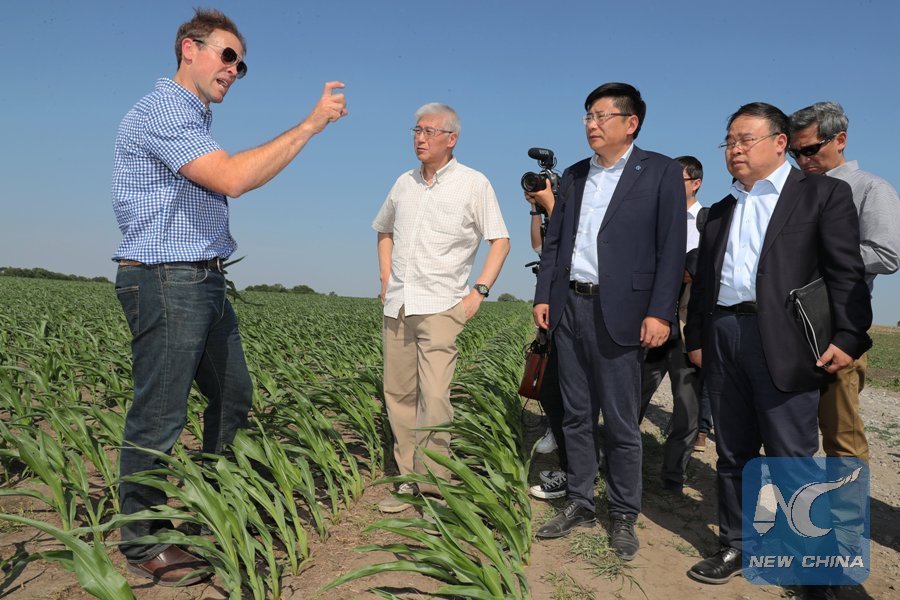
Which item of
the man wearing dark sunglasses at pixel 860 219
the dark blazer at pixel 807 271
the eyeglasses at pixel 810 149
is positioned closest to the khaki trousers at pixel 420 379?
the dark blazer at pixel 807 271

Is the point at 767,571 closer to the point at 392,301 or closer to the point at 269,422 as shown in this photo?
the point at 392,301

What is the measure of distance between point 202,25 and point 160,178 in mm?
642

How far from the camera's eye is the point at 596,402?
3061 millimetres

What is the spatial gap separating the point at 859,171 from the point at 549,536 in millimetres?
2504

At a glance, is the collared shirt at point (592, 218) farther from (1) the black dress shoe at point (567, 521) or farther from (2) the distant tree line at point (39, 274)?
(2) the distant tree line at point (39, 274)

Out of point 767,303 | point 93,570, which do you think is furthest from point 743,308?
point 93,570

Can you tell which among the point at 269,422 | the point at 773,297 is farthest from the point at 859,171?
the point at 269,422

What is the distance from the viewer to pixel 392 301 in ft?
11.1

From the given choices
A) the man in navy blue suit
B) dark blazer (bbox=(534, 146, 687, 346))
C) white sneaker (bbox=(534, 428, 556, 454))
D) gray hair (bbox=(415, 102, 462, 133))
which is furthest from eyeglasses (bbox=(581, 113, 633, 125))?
white sneaker (bbox=(534, 428, 556, 454))

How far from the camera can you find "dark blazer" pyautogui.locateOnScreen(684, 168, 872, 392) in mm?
2443

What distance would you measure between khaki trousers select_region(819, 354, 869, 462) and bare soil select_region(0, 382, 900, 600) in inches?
23.9

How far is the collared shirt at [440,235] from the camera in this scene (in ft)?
10.6

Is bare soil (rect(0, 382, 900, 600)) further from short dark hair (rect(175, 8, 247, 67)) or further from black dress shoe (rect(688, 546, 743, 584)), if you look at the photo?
short dark hair (rect(175, 8, 247, 67))

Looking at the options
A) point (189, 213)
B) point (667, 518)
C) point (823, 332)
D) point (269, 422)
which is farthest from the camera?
point (269, 422)
